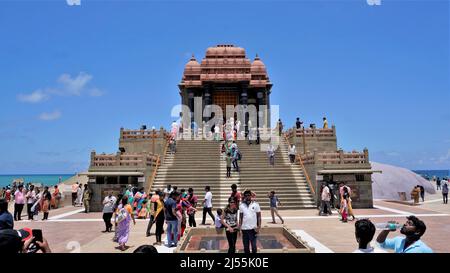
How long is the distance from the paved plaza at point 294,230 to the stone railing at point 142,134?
30.2 feet

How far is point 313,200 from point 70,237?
12396mm

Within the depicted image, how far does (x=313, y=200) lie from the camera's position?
18.0 m

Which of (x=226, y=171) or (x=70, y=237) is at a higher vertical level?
(x=226, y=171)

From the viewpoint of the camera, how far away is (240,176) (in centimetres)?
2020

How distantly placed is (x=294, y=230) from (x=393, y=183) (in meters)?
26.4

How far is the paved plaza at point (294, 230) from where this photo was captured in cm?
934

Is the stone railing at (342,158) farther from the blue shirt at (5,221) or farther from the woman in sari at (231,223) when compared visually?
the blue shirt at (5,221)

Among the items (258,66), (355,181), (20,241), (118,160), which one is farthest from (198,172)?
(258,66)

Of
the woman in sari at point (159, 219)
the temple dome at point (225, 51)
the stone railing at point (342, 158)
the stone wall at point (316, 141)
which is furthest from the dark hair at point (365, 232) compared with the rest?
the temple dome at point (225, 51)

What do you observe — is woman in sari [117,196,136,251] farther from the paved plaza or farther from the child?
the child

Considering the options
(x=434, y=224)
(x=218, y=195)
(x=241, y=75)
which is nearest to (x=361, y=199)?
(x=434, y=224)

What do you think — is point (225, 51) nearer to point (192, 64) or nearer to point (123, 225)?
point (192, 64)

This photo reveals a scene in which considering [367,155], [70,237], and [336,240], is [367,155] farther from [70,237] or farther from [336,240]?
[70,237]

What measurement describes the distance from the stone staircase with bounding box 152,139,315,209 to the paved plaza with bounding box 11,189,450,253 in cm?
174
